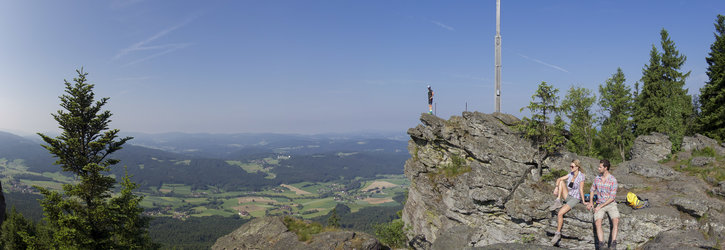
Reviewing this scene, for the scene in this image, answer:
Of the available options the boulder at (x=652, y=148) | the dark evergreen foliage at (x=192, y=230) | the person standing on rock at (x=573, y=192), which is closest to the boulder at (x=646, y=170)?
the boulder at (x=652, y=148)

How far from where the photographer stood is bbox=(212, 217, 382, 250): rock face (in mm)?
16062

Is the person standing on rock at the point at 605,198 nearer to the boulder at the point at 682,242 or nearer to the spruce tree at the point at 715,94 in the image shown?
the boulder at the point at 682,242

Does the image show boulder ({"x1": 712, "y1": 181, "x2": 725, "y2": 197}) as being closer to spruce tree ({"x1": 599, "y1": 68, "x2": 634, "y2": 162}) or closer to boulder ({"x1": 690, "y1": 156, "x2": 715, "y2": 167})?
boulder ({"x1": 690, "y1": 156, "x2": 715, "y2": 167})

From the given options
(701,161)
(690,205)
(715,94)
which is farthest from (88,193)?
(715,94)

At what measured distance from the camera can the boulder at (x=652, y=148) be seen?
28.1 meters

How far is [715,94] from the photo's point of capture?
3216 cm

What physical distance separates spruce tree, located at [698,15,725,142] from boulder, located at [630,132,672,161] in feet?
22.9

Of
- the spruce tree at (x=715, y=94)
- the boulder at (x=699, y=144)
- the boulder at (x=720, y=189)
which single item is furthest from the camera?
the spruce tree at (x=715, y=94)

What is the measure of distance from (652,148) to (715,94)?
11.8 metres

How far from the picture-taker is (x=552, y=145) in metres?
25.0

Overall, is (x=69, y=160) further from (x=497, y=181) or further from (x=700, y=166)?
(x=700, y=166)

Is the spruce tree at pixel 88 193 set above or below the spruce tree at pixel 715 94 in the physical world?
below

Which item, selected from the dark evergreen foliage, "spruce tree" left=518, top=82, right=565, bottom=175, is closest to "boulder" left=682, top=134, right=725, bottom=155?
"spruce tree" left=518, top=82, right=565, bottom=175

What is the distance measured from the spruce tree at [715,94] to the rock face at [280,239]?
37.4 metres
